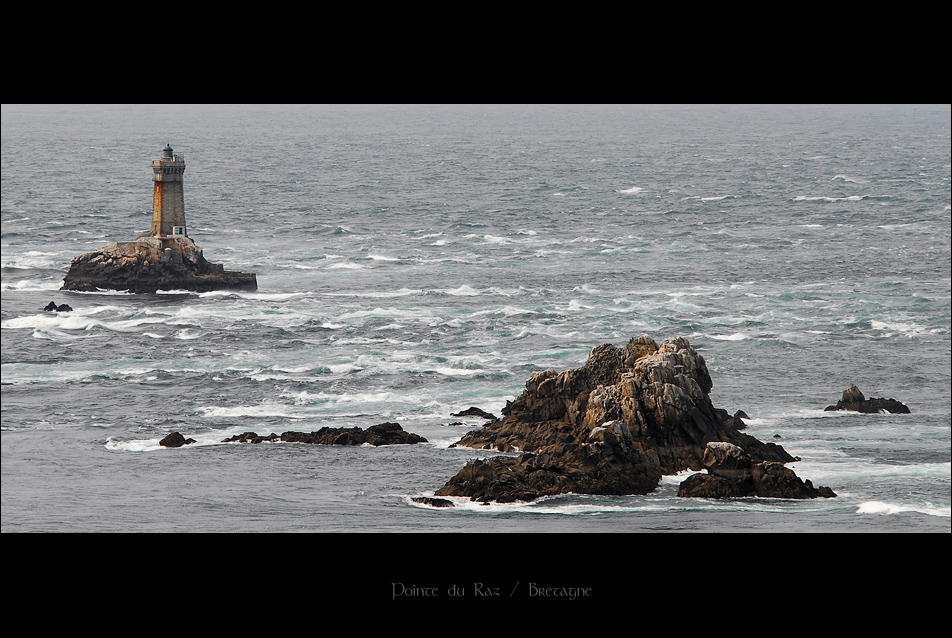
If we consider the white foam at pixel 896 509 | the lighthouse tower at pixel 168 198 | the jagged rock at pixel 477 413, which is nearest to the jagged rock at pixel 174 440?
the jagged rock at pixel 477 413

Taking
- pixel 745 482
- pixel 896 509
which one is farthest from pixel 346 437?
pixel 896 509

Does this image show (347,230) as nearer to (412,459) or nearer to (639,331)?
(639,331)

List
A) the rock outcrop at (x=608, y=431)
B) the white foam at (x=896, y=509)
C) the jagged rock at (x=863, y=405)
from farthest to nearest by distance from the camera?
the jagged rock at (x=863, y=405), the rock outcrop at (x=608, y=431), the white foam at (x=896, y=509)

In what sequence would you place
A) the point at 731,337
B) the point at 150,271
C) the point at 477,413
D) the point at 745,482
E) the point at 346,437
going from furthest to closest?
the point at 150,271 < the point at 731,337 < the point at 477,413 < the point at 346,437 < the point at 745,482

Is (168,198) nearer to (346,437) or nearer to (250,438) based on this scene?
(250,438)

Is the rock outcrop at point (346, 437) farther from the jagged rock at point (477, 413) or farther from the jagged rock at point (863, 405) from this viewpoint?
the jagged rock at point (863, 405)

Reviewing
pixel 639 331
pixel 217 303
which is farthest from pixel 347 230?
pixel 639 331

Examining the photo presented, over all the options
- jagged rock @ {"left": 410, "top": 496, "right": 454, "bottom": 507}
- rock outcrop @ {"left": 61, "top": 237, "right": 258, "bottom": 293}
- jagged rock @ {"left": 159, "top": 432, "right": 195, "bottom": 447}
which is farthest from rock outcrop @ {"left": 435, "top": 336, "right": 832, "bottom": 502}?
rock outcrop @ {"left": 61, "top": 237, "right": 258, "bottom": 293}
